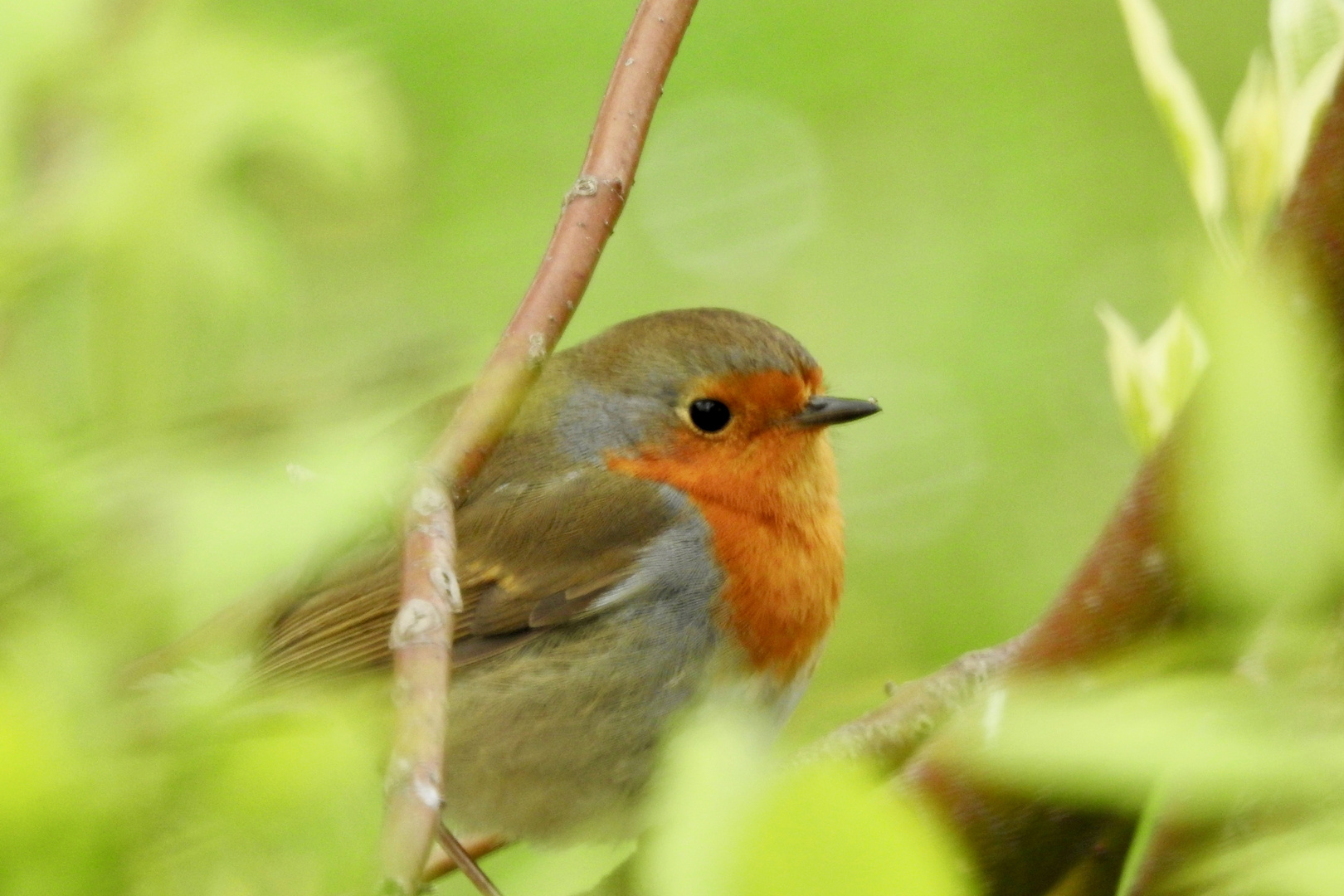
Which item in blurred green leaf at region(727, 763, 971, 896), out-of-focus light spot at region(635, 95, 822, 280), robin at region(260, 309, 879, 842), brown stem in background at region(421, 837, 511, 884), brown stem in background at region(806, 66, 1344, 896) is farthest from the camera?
out-of-focus light spot at region(635, 95, 822, 280)

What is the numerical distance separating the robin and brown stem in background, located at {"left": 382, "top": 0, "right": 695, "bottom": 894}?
0.81 m

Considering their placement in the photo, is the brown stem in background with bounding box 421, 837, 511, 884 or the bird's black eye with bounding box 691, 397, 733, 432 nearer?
the brown stem in background with bounding box 421, 837, 511, 884

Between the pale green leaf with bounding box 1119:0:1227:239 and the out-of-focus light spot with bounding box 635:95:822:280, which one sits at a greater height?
the pale green leaf with bounding box 1119:0:1227:239

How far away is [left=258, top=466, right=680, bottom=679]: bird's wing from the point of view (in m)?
2.05

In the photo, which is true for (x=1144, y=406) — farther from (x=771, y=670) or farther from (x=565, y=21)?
(x=565, y=21)

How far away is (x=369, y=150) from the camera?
1433 mm

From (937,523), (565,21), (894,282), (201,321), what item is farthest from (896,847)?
(565,21)

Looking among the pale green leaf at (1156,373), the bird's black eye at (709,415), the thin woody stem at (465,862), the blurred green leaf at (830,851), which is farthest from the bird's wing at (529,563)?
the blurred green leaf at (830,851)

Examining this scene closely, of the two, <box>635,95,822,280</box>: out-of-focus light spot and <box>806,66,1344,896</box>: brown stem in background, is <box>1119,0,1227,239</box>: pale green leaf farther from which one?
<box>635,95,822,280</box>: out-of-focus light spot

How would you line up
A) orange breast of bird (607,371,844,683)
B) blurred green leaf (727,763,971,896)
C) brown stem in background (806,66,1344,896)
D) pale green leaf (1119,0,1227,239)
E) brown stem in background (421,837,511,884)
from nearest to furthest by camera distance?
blurred green leaf (727,763,971,896), brown stem in background (806,66,1344,896), pale green leaf (1119,0,1227,239), brown stem in background (421,837,511,884), orange breast of bird (607,371,844,683)

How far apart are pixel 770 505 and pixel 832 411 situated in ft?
0.57

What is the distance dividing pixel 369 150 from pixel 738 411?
99 cm

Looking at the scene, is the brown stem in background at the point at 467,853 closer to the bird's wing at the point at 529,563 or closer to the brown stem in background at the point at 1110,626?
the bird's wing at the point at 529,563

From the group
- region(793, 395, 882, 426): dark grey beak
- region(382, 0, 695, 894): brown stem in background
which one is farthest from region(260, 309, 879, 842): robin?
region(382, 0, 695, 894): brown stem in background
